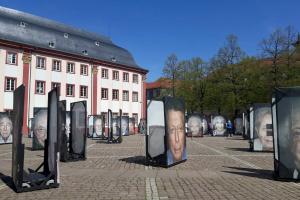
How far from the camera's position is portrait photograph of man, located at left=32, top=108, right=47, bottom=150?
21266 millimetres

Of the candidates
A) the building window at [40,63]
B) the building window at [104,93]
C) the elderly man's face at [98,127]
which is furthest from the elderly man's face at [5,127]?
the building window at [104,93]

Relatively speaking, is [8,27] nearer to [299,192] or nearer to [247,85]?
[247,85]

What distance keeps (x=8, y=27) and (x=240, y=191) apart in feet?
146

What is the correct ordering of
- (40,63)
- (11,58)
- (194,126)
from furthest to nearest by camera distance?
(40,63)
(11,58)
(194,126)

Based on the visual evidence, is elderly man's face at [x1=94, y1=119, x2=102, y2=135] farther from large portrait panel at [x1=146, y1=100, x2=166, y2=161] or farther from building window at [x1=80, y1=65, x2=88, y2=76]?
large portrait panel at [x1=146, y1=100, x2=166, y2=161]

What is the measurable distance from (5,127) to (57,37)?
29849mm

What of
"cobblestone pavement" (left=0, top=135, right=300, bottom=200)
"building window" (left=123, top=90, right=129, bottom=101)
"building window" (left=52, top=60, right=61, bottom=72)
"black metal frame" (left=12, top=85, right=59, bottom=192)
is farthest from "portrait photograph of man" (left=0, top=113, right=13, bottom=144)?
"building window" (left=123, top=90, right=129, bottom=101)

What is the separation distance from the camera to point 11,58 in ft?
148

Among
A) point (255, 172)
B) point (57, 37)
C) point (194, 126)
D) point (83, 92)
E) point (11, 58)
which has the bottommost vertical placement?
point (255, 172)

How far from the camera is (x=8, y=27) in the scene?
4716 centimetres

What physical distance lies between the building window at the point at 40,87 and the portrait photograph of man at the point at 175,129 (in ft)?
118

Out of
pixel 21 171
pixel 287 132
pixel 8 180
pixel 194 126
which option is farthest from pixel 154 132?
pixel 194 126

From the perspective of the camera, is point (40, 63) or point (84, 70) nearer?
point (40, 63)

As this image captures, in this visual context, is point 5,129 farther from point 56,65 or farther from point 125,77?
point 125,77
